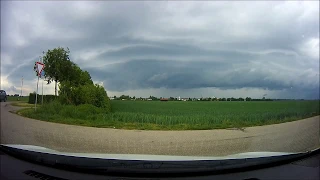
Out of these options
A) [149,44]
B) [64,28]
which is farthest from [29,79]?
[149,44]

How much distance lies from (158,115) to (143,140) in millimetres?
337

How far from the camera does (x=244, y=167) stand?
2.51 meters

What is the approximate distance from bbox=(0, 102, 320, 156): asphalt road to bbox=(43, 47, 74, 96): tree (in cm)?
60

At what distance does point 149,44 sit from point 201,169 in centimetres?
147

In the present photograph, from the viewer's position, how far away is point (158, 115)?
9.55ft

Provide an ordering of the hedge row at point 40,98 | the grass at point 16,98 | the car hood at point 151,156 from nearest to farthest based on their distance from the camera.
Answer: the car hood at point 151,156 → the hedge row at point 40,98 → the grass at point 16,98

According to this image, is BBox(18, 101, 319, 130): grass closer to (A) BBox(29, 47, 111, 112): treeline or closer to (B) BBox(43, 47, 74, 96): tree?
(A) BBox(29, 47, 111, 112): treeline

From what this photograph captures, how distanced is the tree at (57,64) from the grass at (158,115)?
1.09ft

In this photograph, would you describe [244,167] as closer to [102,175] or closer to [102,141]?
[102,175]

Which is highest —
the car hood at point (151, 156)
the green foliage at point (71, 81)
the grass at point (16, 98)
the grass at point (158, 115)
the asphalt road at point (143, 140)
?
the green foliage at point (71, 81)

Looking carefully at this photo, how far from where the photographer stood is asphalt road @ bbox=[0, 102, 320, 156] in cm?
284

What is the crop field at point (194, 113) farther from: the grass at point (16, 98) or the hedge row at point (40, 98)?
the grass at point (16, 98)

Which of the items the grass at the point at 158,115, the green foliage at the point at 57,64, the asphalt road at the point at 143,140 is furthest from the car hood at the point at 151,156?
the green foliage at the point at 57,64

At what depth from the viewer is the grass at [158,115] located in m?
2.91
